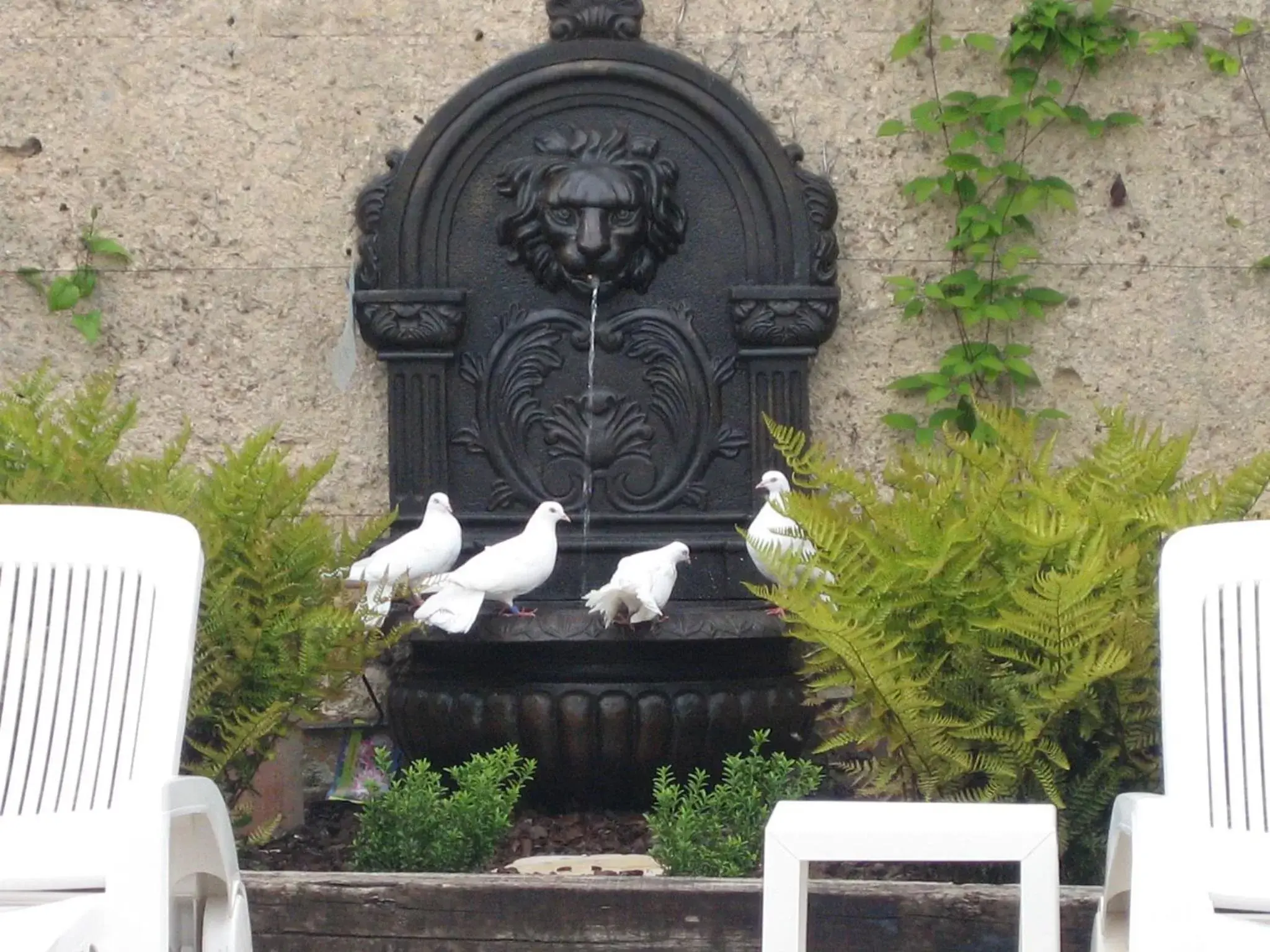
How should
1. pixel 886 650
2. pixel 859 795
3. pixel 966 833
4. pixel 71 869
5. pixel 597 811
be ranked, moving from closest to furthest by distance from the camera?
pixel 966 833
pixel 71 869
pixel 886 650
pixel 859 795
pixel 597 811

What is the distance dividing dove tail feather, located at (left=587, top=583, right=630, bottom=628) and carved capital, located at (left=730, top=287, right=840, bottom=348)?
1062mm

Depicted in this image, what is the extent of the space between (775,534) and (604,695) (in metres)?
0.52

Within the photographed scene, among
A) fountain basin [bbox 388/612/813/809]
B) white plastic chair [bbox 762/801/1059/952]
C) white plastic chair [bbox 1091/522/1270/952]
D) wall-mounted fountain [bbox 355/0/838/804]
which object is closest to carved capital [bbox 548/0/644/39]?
wall-mounted fountain [bbox 355/0/838/804]

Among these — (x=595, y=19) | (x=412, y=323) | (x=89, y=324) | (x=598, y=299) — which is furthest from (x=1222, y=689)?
(x=89, y=324)

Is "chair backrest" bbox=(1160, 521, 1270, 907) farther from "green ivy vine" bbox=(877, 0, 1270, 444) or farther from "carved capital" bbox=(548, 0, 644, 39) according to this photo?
"carved capital" bbox=(548, 0, 644, 39)

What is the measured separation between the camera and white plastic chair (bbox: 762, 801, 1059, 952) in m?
1.92

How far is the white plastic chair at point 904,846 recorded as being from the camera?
1920 millimetres

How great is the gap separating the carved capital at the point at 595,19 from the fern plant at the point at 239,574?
170 centimetres

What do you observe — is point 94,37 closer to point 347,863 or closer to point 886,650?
point 347,863

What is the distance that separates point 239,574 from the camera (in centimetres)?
328

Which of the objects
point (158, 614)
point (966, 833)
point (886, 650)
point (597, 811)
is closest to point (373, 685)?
point (597, 811)

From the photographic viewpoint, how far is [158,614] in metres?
2.38

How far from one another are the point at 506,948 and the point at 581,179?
2.18 m

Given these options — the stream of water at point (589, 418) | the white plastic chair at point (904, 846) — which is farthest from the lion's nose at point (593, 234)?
the white plastic chair at point (904, 846)
